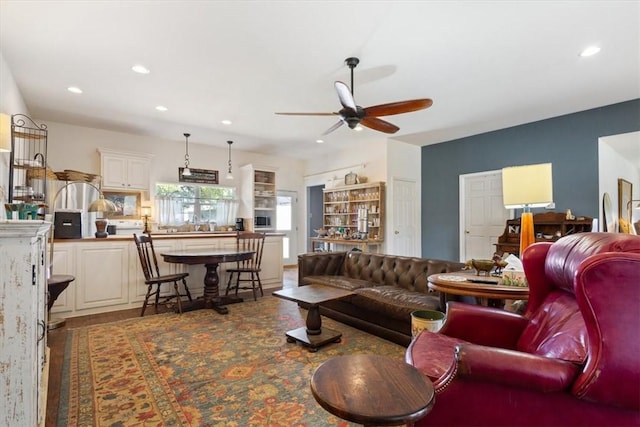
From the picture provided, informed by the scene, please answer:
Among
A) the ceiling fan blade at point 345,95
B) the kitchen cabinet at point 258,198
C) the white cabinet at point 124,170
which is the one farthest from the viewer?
the kitchen cabinet at point 258,198

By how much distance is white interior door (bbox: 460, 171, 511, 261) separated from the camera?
5.75 m

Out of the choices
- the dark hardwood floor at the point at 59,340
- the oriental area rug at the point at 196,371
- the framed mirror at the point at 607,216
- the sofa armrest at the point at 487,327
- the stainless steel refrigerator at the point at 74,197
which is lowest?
the oriental area rug at the point at 196,371

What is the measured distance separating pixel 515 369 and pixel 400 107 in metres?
2.50

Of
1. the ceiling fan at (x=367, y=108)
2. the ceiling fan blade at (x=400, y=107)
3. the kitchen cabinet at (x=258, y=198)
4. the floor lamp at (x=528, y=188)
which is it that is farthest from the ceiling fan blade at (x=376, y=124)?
the kitchen cabinet at (x=258, y=198)

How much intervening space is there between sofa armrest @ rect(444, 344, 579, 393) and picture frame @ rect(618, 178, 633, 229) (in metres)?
5.77

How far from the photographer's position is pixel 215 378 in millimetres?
2352

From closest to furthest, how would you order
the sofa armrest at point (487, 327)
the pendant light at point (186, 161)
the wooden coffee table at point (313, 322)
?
1. the sofa armrest at point (487, 327)
2. the wooden coffee table at point (313, 322)
3. the pendant light at point (186, 161)

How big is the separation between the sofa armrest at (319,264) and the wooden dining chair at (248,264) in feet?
2.84

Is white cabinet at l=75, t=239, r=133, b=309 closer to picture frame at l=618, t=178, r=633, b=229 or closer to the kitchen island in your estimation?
the kitchen island

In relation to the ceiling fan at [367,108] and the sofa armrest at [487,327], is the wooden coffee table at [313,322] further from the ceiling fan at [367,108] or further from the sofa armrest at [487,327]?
the ceiling fan at [367,108]

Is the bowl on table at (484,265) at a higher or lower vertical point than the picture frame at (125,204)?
lower

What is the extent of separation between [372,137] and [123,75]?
13.8ft

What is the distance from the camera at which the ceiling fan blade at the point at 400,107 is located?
2.99 metres

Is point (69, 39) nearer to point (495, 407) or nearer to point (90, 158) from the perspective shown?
point (90, 158)
